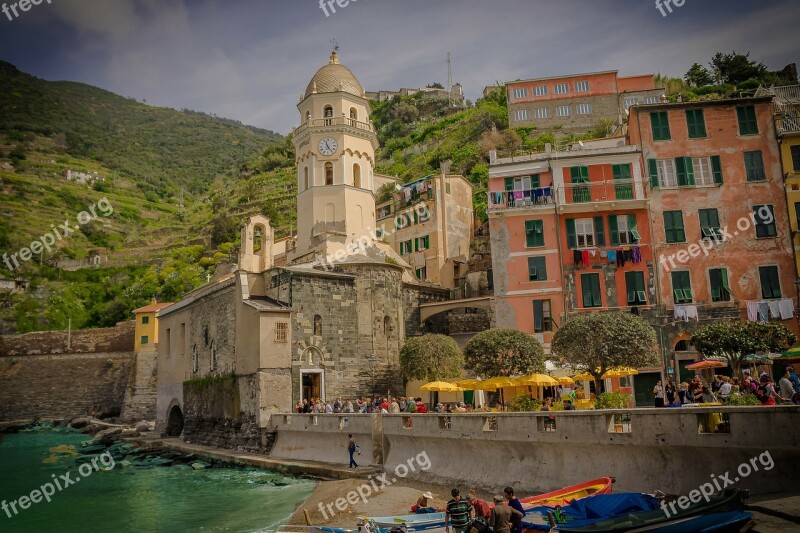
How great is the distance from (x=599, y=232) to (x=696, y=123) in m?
6.87

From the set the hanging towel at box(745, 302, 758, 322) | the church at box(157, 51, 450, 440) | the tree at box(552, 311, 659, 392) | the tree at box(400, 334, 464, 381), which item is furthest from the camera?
the tree at box(400, 334, 464, 381)

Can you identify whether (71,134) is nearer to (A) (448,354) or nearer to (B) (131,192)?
(B) (131,192)

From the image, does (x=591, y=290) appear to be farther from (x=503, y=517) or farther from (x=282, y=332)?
(x=503, y=517)

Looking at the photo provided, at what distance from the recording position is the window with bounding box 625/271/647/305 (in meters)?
29.7

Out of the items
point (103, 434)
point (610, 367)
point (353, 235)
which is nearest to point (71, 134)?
point (103, 434)

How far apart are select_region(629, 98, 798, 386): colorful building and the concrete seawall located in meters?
13.6

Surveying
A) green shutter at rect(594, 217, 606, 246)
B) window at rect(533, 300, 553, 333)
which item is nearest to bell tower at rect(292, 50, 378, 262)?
window at rect(533, 300, 553, 333)

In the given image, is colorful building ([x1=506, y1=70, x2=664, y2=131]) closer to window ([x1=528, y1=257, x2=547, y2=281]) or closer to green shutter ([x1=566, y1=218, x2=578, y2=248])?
green shutter ([x1=566, y1=218, x2=578, y2=248])

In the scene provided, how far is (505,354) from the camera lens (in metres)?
26.1

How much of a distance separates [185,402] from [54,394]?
102 feet

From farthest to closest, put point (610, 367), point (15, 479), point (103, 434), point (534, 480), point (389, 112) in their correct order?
point (389, 112)
point (103, 434)
point (15, 479)
point (610, 367)
point (534, 480)

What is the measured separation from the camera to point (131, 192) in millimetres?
134250

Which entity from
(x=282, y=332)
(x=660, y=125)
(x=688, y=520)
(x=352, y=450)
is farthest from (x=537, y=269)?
(x=688, y=520)

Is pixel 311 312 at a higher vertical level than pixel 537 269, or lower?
lower
